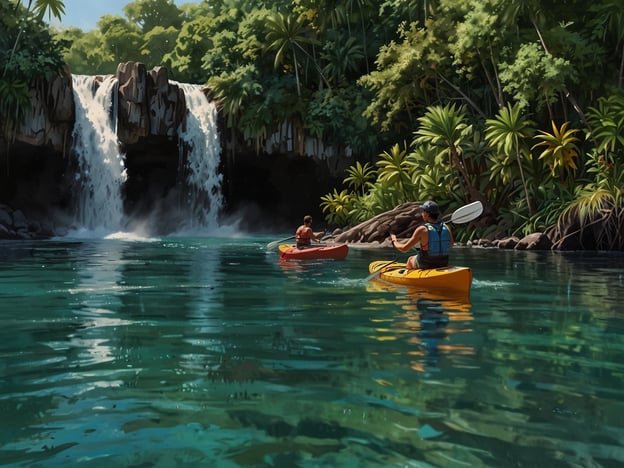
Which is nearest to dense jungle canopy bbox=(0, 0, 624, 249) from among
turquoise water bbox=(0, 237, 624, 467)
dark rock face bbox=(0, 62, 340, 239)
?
dark rock face bbox=(0, 62, 340, 239)

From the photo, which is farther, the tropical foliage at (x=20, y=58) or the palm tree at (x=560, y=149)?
the tropical foliage at (x=20, y=58)

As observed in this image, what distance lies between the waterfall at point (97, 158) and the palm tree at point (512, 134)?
15833 millimetres

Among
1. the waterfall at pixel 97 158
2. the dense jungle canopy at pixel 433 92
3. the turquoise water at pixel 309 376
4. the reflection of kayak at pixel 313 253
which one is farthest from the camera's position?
the waterfall at pixel 97 158

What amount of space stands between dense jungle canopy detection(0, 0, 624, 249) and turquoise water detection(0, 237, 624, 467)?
12.0 meters

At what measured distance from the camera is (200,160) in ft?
112

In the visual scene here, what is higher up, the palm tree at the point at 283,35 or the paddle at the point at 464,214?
the palm tree at the point at 283,35

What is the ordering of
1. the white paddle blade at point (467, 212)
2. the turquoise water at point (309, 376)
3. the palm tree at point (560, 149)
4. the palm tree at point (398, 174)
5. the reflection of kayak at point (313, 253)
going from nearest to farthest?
the turquoise water at point (309, 376), the white paddle blade at point (467, 212), the reflection of kayak at point (313, 253), the palm tree at point (560, 149), the palm tree at point (398, 174)

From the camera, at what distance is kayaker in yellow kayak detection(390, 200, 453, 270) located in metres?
10.9

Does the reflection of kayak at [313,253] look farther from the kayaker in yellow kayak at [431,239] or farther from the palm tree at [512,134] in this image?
the palm tree at [512,134]

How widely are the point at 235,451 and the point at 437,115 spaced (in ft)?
73.3

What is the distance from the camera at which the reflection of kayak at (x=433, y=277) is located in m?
10.6

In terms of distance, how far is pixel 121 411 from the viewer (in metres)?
4.91

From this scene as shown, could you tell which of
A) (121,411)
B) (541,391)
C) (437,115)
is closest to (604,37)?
(437,115)

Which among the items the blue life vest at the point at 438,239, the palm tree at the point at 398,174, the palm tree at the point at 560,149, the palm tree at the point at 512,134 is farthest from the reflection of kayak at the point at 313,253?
the palm tree at the point at 398,174
